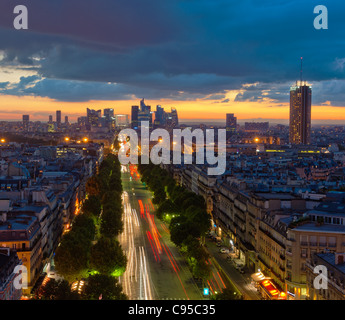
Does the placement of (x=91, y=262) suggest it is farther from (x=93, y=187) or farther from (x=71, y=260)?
(x=93, y=187)

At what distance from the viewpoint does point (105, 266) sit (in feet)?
121

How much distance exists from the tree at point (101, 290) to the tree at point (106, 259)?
247 inches

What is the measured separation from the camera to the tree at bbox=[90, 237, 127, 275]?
121ft

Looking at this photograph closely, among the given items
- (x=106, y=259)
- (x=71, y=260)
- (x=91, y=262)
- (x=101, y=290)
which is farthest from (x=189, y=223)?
(x=101, y=290)

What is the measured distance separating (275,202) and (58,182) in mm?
33164

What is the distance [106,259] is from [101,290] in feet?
24.8

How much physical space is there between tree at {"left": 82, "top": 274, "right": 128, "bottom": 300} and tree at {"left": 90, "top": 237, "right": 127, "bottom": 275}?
6278mm

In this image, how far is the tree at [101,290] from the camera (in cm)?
2931

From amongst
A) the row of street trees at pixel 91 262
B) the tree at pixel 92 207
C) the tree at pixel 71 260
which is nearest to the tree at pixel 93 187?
the tree at pixel 92 207

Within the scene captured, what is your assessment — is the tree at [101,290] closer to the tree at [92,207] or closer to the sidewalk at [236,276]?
the sidewalk at [236,276]

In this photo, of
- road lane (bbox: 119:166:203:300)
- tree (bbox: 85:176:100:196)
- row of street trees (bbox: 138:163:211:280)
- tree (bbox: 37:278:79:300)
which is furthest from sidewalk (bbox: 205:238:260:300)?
tree (bbox: 85:176:100:196)

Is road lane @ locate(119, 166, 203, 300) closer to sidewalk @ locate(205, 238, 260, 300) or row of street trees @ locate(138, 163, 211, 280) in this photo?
row of street trees @ locate(138, 163, 211, 280)

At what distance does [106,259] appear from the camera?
121 ft
